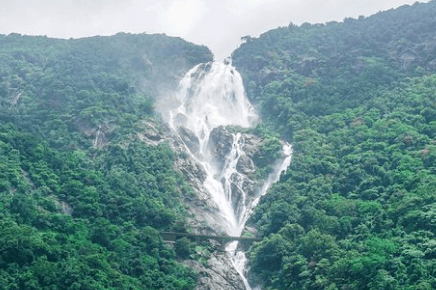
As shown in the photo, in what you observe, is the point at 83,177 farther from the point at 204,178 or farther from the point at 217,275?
the point at 204,178

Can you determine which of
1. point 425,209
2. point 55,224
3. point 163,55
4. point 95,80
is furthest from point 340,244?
point 163,55

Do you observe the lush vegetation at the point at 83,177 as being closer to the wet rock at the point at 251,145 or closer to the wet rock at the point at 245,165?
the wet rock at the point at 245,165

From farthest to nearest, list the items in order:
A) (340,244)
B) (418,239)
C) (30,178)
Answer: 1. (30,178)
2. (340,244)
3. (418,239)

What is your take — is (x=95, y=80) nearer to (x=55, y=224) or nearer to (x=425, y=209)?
(x=55, y=224)

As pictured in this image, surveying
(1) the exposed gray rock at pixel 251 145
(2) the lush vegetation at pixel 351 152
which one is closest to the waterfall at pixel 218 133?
(1) the exposed gray rock at pixel 251 145

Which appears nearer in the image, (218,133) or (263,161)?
(263,161)

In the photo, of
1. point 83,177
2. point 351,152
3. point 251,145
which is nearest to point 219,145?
point 251,145
